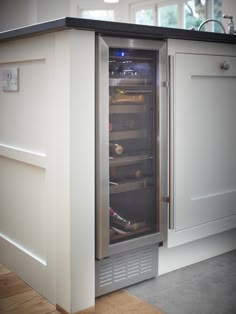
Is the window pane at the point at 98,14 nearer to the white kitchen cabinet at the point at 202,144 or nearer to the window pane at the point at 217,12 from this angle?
the window pane at the point at 217,12

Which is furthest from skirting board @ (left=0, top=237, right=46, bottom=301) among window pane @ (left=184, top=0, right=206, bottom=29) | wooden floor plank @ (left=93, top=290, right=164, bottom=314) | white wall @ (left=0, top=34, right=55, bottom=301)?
window pane @ (left=184, top=0, right=206, bottom=29)

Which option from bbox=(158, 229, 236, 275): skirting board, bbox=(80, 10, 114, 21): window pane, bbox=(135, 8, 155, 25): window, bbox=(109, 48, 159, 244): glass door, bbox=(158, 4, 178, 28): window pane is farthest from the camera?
bbox=(80, 10, 114, 21): window pane

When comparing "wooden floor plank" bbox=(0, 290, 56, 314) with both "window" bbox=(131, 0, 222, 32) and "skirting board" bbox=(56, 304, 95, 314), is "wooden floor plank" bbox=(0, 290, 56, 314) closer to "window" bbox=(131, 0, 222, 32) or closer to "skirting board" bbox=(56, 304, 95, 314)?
"skirting board" bbox=(56, 304, 95, 314)

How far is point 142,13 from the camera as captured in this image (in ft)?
13.1

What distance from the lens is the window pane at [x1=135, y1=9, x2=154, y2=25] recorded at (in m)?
3.91

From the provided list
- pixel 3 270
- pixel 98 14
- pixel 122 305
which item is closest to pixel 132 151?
pixel 122 305

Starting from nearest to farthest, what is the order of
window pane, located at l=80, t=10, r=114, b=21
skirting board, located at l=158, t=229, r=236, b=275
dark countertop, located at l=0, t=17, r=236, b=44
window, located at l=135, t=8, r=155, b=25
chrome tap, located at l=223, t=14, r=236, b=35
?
dark countertop, located at l=0, t=17, r=236, b=44 → skirting board, located at l=158, t=229, r=236, b=275 → chrome tap, located at l=223, t=14, r=236, b=35 → window, located at l=135, t=8, r=155, b=25 → window pane, located at l=80, t=10, r=114, b=21

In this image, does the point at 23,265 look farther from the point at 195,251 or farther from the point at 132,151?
the point at 195,251

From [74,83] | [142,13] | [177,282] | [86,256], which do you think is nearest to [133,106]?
[74,83]

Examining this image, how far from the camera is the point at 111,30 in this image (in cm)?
191

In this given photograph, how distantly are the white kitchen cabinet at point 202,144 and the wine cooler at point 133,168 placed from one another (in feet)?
0.25

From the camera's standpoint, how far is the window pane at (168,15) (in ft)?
12.2

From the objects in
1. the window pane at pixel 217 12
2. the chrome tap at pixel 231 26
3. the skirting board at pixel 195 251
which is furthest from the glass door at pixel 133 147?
the window pane at pixel 217 12

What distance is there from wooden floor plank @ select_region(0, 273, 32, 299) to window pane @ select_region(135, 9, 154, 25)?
7.67ft
